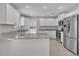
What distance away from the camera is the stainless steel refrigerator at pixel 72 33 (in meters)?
A: 3.57

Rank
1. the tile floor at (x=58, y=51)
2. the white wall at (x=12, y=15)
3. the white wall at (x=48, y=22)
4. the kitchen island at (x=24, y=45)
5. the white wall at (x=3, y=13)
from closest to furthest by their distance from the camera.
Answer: the kitchen island at (x=24, y=45) → the white wall at (x=3, y=13) → the white wall at (x=12, y=15) → the white wall at (x=48, y=22) → the tile floor at (x=58, y=51)

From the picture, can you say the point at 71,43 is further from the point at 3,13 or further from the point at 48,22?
the point at 3,13

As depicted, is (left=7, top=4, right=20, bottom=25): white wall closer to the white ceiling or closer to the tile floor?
the white ceiling

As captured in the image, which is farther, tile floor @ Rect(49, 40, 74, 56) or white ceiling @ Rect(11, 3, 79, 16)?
tile floor @ Rect(49, 40, 74, 56)

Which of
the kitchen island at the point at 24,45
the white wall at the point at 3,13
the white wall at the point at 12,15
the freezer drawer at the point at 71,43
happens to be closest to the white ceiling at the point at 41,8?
the white wall at the point at 12,15

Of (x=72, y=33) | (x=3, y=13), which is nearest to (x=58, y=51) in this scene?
(x=72, y=33)

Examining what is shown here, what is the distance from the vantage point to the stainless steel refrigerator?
3572mm

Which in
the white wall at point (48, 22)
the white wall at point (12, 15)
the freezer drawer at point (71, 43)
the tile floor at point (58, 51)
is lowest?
the tile floor at point (58, 51)

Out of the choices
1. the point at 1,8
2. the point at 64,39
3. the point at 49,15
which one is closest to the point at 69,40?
the point at 64,39

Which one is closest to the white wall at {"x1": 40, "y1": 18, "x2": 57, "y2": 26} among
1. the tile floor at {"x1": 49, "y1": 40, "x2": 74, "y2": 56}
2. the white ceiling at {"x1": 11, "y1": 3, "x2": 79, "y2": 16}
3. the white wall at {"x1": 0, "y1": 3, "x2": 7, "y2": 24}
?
the white ceiling at {"x1": 11, "y1": 3, "x2": 79, "y2": 16}

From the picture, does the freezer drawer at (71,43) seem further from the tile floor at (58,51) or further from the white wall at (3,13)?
the white wall at (3,13)

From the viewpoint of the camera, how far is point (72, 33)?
12.2ft

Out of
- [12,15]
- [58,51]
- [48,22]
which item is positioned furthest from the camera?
[58,51]

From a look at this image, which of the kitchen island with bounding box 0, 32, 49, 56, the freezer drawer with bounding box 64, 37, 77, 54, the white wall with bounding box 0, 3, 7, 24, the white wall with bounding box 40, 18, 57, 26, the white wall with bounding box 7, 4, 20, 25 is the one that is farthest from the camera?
the white wall with bounding box 40, 18, 57, 26
